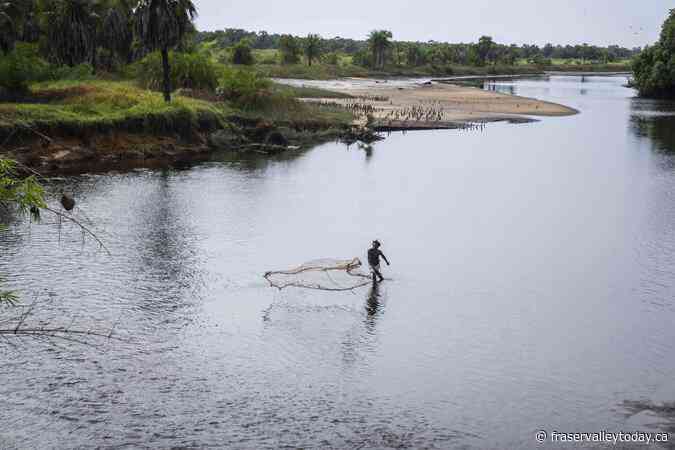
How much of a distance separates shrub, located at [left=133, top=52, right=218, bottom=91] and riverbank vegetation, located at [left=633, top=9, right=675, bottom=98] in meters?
107

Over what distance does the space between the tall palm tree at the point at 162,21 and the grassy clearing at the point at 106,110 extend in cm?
613

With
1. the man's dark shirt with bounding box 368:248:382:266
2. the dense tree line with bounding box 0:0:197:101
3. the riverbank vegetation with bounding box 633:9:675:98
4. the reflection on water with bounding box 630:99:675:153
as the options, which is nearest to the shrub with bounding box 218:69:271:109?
the dense tree line with bounding box 0:0:197:101

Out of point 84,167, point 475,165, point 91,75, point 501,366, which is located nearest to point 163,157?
point 84,167

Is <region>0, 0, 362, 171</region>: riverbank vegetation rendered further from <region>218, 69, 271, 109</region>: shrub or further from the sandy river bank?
the sandy river bank

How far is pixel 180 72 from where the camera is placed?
89.6 metres

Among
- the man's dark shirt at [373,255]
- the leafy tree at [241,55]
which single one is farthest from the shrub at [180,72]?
the leafy tree at [241,55]

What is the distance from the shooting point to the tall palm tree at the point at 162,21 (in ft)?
232

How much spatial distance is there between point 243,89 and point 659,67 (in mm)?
107698

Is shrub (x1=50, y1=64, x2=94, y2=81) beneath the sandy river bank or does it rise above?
above

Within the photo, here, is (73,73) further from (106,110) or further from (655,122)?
(655,122)

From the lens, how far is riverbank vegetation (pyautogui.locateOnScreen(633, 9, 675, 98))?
515 ft

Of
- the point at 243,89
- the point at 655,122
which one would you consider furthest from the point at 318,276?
the point at 655,122

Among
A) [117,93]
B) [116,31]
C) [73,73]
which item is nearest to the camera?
[117,93]

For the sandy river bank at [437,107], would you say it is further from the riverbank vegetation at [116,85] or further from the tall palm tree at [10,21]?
the tall palm tree at [10,21]
